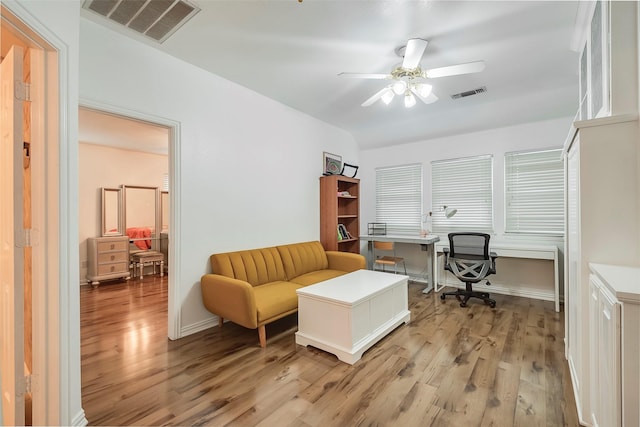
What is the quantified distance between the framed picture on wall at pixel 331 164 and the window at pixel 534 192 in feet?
8.20

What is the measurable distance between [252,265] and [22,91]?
2235 millimetres

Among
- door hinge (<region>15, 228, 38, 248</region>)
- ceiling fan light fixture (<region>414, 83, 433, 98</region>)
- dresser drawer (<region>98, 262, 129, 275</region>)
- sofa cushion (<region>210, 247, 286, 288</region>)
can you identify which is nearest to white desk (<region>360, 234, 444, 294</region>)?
sofa cushion (<region>210, 247, 286, 288</region>)

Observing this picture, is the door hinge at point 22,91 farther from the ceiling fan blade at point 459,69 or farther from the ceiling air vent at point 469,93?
the ceiling air vent at point 469,93

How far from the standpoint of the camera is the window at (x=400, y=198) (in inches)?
196

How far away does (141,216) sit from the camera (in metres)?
Result: 5.74

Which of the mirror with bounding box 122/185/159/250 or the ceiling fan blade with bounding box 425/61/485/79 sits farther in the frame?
the mirror with bounding box 122/185/159/250

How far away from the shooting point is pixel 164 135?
4.60 meters

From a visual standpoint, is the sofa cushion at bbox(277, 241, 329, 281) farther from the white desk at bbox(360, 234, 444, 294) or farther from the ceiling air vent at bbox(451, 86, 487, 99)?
the ceiling air vent at bbox(451, 86, 487, 99)

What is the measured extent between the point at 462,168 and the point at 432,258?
1504 mm

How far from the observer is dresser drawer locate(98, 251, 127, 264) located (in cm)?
484

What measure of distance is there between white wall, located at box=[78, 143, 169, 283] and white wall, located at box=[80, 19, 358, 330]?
3316 millimetres

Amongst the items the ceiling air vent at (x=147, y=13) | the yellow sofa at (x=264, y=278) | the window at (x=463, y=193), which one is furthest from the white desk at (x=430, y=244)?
the ceiling air vent at (x=147, y=13)

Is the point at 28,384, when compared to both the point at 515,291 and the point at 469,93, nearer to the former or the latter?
the point at 469,93

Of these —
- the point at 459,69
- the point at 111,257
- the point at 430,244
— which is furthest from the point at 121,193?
the point at 459,69
